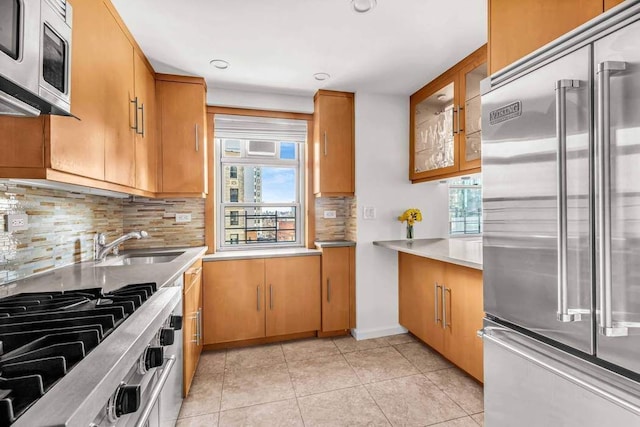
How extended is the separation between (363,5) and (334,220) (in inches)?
77.7

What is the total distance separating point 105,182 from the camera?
1.57m

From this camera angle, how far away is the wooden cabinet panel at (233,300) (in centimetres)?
262

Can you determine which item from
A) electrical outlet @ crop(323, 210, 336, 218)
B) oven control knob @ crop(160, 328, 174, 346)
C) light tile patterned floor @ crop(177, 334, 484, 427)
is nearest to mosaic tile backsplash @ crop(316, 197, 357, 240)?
electrical outlet @ crop(323, 210, 336, 218)

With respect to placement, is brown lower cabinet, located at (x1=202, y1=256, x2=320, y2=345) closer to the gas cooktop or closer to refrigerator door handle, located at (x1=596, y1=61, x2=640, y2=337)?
the gas cooktop

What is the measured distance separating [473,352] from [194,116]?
280cm

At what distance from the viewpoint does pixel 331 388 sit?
2059 millimetres

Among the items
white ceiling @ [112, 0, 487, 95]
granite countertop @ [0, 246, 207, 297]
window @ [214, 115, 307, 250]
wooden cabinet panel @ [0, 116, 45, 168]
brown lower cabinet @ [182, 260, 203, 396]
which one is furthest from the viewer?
window @ [214, 115, 307, 250]

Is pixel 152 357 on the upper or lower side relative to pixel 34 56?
lower

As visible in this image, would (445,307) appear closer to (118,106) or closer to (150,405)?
(150,405)

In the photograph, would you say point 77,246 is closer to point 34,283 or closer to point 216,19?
point 34,283

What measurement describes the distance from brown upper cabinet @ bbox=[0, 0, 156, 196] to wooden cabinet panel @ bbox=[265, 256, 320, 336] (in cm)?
130

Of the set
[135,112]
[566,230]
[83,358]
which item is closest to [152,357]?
[83,358]

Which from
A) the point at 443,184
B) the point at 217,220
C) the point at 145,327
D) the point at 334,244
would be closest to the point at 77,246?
the point at 217,220

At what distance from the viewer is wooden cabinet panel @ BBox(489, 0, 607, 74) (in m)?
1.00
